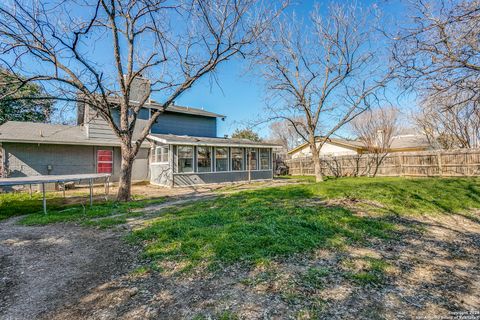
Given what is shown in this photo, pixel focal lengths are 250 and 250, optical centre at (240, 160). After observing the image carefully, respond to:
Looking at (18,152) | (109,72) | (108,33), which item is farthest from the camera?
(18,152)

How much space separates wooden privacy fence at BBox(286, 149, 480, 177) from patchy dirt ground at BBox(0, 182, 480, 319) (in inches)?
461

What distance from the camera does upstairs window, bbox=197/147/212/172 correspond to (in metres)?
13.6

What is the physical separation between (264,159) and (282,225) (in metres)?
11.7

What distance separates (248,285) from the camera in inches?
110

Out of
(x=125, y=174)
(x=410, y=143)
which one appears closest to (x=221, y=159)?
(x=125, y=174)

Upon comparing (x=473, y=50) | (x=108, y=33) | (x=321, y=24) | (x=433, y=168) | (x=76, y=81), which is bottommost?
(x=433, y=168)

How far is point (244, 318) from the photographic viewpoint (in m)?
2.21

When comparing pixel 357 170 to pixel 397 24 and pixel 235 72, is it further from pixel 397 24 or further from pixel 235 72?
pixel 397 24

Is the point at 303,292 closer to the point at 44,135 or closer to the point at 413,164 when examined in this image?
the point at 44,135

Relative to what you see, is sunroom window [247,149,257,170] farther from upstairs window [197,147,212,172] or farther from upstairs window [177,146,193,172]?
upstairs window [177,146,193,172]

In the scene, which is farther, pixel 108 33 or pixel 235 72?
pixel 235 72

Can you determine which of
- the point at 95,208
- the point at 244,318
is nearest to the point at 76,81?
the point at 95,208

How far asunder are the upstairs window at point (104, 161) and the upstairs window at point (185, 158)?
14.0 feet

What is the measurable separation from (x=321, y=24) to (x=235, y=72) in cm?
516
